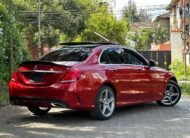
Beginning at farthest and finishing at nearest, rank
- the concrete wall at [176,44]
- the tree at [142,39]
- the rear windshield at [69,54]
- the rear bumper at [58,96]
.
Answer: the tree at [142,39]
the concrete wall at [176,44]
the rear windshield at [69,54]
the rear bumper at [58,96]

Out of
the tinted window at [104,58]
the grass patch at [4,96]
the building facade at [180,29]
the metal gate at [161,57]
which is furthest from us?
the metal gate at [161,57]

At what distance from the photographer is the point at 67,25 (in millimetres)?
46188

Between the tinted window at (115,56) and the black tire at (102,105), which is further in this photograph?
the tinted window at (115,56)

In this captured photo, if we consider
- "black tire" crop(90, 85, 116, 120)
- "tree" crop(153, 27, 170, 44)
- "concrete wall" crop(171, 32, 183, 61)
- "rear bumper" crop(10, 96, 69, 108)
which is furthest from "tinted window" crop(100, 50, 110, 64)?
"tree" crop(153, 27, 170, 44)

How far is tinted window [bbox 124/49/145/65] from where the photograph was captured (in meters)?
10.3

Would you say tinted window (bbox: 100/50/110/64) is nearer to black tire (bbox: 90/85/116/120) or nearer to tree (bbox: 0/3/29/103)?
black tire (bbox: 90/85/116/120)

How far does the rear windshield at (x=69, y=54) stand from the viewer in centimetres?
935

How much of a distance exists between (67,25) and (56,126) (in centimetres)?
3800

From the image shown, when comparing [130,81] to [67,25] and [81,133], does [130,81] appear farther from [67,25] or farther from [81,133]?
[67,25]

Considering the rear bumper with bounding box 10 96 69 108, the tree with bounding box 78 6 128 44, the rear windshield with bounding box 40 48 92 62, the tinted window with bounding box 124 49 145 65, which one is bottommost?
the rear bumper with bounding box 10 96 69 108

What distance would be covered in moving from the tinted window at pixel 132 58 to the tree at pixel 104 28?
37170 mm

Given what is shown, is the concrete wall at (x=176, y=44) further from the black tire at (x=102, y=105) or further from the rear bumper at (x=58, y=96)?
the rear bumper at (x=58, y=96)

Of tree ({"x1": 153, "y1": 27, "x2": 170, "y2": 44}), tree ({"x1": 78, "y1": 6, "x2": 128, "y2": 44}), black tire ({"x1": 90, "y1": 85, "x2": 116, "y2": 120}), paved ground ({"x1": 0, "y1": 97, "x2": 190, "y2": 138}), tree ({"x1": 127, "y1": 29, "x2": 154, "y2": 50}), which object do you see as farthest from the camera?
tree ({"x1": 153, "y1": 27, "x2": 170, "y2": 44})

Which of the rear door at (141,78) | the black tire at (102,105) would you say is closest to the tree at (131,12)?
the rear door at (141,78)
